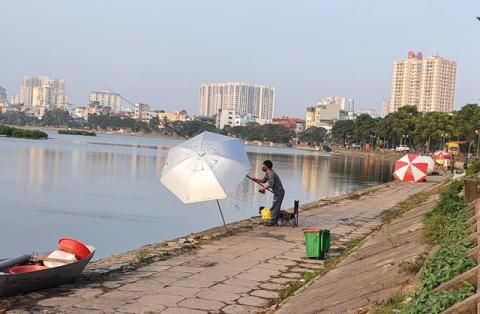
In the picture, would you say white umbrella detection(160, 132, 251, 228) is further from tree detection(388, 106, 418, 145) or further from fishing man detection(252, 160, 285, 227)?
tree detection(388, 106, 418, 145)

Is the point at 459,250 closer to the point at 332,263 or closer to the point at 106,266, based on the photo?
the point at 332,263

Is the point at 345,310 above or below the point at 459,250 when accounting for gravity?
below

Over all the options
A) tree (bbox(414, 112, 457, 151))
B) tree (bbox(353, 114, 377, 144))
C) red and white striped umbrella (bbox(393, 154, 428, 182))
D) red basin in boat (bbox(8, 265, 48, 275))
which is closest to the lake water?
red and white striped umbrella (bbox(393, 154, 428, 182))

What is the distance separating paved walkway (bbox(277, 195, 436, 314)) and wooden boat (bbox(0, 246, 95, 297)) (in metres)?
2.75

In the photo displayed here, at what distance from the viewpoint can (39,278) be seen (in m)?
7.18

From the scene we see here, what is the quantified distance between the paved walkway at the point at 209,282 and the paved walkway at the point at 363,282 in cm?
51

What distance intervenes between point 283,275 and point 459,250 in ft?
10.3

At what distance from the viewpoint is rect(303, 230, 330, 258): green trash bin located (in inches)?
382

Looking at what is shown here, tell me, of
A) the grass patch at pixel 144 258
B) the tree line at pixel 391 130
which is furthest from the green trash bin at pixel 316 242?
the tree line at pixel 391 130

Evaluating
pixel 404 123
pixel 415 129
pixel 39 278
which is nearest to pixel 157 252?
pixel 39 278

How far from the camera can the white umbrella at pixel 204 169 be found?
11.6 m

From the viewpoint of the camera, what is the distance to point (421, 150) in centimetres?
10250

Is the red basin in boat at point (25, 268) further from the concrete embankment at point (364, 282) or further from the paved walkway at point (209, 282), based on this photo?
the concrete embankment at point (364, 282)

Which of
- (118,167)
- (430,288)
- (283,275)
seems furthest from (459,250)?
(118,167)
